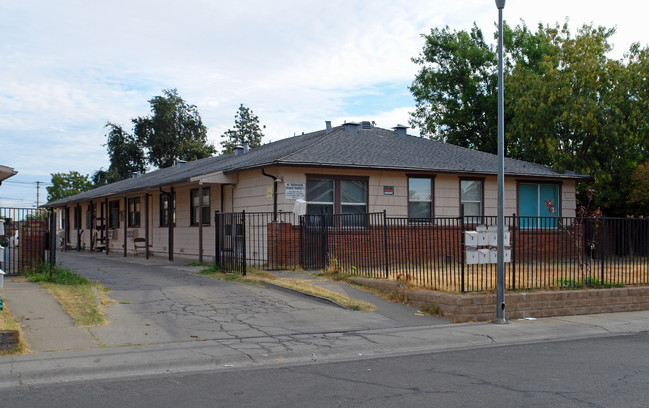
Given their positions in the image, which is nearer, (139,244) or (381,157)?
(381,157)

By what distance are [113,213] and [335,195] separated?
1693cm

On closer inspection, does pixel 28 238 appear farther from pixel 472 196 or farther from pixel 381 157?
pixel 472 196

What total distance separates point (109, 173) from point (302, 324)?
52475mm

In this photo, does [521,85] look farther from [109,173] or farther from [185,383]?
[109,173]

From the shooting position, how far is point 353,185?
18.9m

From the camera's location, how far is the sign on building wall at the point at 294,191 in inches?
695

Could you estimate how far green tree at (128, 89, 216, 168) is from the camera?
55.4 m

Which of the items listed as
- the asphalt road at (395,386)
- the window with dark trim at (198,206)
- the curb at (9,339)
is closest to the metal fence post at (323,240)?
the window with dark trim at (198,206)

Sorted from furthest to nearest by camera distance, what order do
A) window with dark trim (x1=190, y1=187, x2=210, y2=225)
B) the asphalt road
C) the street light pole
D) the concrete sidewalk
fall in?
window with dark trim (x1=190, y1=187, x2=210, y2=225), the street light pole, the concrete sidewalk, the asphalt road

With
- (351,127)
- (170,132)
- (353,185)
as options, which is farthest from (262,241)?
(170,132)

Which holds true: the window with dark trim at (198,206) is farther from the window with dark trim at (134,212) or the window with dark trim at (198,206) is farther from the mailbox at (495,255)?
the mailbox at (495,255)

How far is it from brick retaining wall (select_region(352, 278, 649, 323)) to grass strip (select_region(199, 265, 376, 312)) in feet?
3.78

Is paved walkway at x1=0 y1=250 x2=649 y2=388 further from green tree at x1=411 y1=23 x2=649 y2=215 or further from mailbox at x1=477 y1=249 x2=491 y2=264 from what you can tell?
green tree at x1=411 y1=23 x2=649 y2=215

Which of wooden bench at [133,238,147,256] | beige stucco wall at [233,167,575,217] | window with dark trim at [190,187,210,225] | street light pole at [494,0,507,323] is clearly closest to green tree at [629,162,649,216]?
beige stucco wall at [233,167,575,217]
